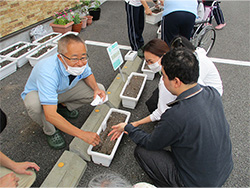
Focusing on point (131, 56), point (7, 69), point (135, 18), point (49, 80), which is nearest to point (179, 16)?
point (135, 18)

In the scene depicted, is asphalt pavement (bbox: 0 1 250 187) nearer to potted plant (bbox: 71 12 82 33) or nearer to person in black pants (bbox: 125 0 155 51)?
potted plant (bbox: 71 12 82 33)

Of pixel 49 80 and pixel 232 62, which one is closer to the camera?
pixel 49 80

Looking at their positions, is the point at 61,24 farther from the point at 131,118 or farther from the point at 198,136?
the point at 198,136

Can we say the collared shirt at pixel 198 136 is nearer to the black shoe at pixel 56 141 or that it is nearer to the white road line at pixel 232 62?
the black shoe at pixel 56 141

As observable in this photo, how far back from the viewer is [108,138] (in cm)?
167

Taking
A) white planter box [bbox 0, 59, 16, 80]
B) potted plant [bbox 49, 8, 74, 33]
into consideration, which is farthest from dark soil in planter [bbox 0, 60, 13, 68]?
potted plant [bbox 49, 8, 74, 33]

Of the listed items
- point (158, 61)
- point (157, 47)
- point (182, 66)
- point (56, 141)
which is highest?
point (182, 66)

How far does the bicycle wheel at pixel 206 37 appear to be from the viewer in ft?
9.96

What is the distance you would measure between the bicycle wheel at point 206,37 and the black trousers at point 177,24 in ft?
2.29

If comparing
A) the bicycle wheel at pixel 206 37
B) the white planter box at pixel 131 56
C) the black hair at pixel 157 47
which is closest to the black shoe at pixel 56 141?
the black hair at pixel 157 47

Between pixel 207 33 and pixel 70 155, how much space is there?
308cm

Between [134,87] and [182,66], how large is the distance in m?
1.37

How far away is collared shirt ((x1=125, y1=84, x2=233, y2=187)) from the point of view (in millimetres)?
948

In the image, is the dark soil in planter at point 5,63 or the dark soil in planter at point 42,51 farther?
the dark soil in planter at point 42,51
